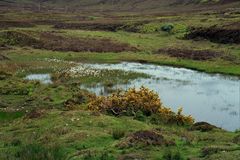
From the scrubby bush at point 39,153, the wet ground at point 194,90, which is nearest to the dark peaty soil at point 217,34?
the wet ground at point 194,90

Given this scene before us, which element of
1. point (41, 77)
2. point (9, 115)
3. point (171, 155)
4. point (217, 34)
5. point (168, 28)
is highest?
point (171, 155)

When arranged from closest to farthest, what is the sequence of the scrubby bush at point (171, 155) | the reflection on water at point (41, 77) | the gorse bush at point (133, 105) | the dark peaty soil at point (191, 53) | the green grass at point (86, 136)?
the scrubby bush at point (171, 155)
the green grass at point (86, 136)
the gorse bush at point (133, 105)
the reflection on water at point (41, 77)
the dark peaty soil at point (191, 53)

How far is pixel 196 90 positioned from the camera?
138 ft

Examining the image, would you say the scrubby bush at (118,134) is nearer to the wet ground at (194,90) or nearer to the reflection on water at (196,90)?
the wet ground at (194,90)

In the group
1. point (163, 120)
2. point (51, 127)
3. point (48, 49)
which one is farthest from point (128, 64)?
point (51, 127)

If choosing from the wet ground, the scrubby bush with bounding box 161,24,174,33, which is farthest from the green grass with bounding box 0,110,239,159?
the scrubby bush with bounding box 161,24,174,33

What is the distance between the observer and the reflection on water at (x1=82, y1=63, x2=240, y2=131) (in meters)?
32.7

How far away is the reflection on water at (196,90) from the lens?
32688mm

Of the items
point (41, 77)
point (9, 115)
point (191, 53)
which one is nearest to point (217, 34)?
point (191, 53)

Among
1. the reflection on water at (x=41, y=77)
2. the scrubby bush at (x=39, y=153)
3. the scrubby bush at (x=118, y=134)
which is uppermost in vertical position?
the scrubby bush at (x=39, y=153)

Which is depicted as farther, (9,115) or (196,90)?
(196,90)

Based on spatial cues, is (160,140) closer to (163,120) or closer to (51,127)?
(51,127)

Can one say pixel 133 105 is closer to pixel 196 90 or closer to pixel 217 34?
pixel 196 90

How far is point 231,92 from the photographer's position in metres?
40.6
